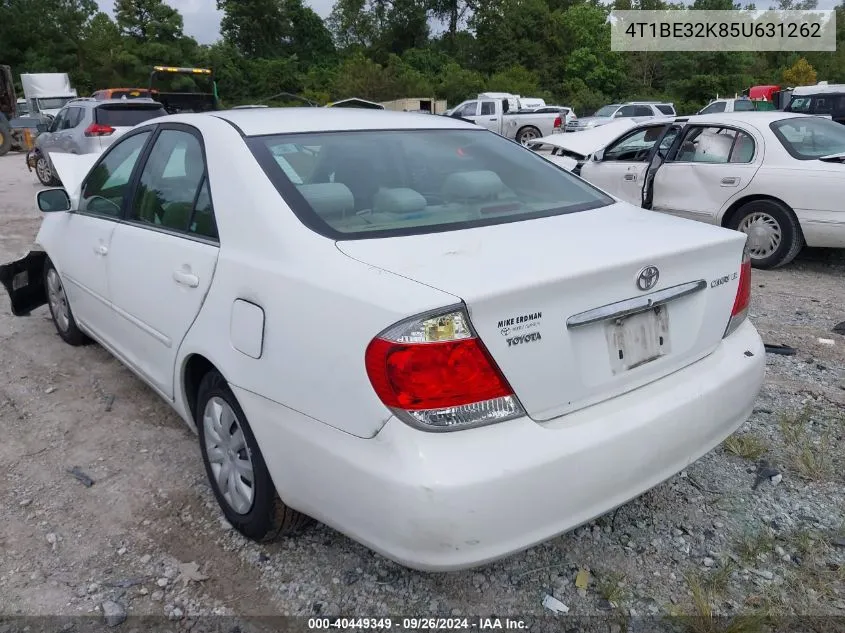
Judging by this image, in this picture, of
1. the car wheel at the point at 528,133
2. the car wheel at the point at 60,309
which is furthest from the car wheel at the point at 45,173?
the car wheel at the point at 528,133

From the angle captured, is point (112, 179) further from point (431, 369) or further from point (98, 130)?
point (98, 130)

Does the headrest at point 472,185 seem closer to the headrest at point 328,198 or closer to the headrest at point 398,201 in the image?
the headrest at point 398,201

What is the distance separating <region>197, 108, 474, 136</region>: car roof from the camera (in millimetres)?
2754

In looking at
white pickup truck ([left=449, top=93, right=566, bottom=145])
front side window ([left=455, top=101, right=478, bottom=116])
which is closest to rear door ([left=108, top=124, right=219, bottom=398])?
white pickup truck ([left=449, top=93, right=566, bottom=145])

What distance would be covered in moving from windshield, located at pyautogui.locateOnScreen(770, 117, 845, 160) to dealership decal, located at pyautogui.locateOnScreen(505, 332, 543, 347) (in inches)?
211

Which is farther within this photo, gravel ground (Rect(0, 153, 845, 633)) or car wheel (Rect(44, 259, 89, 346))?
car wheel (Rect(44, 259, 89, 346))

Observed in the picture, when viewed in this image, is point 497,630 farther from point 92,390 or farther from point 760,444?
point 92,390

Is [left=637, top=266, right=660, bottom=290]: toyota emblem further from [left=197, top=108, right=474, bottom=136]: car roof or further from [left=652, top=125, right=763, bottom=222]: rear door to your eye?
[left=652, top=125, right=763, bottom=222]: rear door

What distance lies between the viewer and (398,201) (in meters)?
2.54

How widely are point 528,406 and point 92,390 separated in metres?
3.06

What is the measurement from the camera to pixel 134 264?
3.04 meters

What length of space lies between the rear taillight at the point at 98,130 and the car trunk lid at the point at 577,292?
11479 millimetres

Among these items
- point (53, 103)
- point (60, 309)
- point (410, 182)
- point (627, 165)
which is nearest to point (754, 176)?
point (627, 165)

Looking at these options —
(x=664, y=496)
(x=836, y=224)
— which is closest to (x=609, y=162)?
(x=836, y=224)
